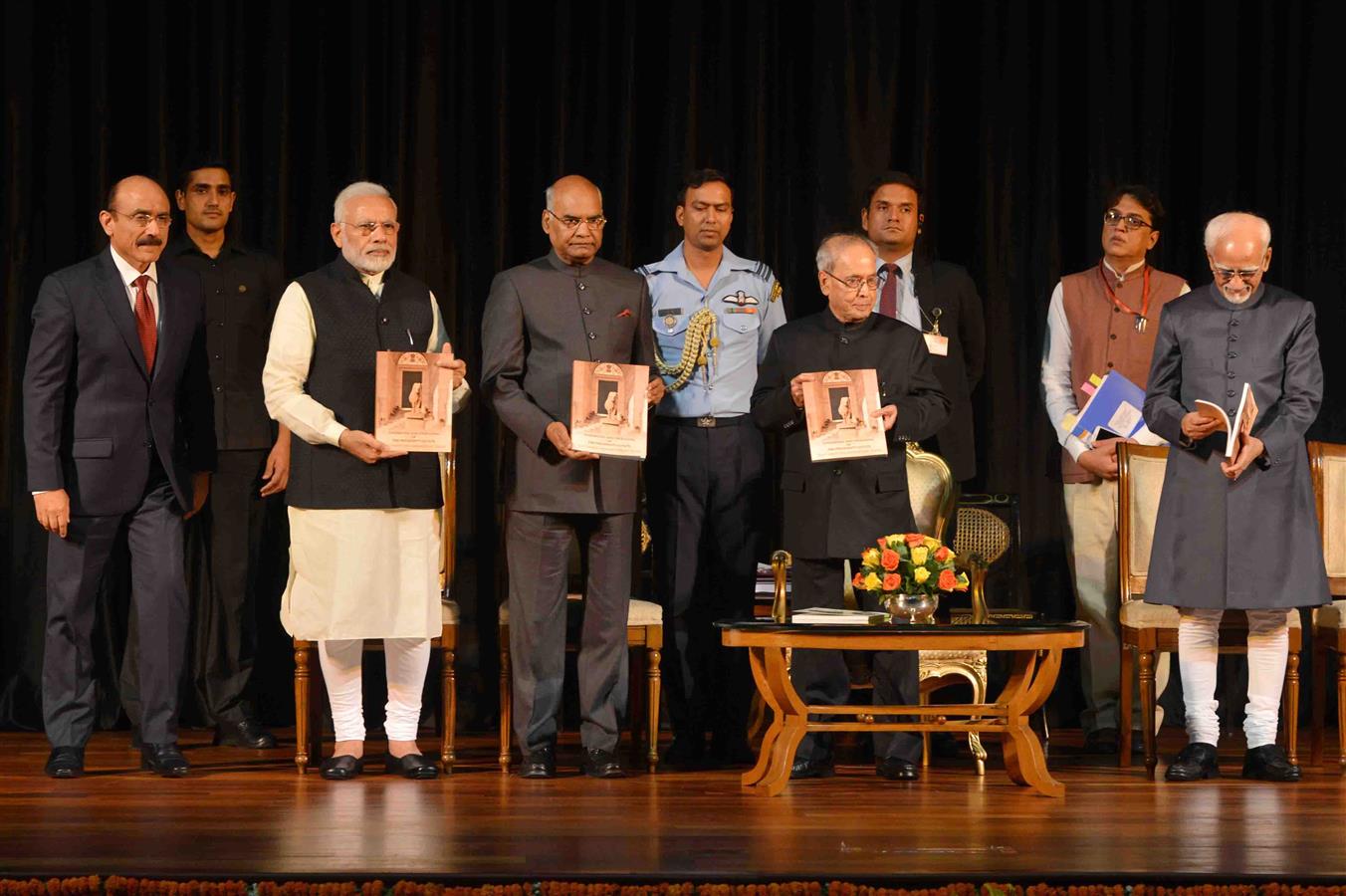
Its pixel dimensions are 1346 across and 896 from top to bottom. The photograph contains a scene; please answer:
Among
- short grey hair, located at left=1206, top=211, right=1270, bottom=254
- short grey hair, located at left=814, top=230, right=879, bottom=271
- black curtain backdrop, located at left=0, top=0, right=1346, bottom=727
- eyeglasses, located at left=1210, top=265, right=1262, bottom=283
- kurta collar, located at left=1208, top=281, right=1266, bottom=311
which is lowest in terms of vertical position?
kurta collar, located at left=1208, top=281, right=1266, bottom=311

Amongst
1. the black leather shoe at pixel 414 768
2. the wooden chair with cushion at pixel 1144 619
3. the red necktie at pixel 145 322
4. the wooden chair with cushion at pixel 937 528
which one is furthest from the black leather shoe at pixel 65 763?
the wooden chair with cushion at pixel 1144 619

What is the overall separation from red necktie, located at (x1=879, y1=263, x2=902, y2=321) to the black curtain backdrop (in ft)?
2.03

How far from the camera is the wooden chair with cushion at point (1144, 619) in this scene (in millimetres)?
5465

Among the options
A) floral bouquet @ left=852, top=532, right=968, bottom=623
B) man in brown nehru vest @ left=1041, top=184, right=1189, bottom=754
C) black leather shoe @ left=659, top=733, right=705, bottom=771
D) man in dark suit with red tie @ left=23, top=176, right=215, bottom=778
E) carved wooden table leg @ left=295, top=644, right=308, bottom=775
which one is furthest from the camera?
man in brown nehru vest @ left=1041, top=184, right=1189, bottom=754

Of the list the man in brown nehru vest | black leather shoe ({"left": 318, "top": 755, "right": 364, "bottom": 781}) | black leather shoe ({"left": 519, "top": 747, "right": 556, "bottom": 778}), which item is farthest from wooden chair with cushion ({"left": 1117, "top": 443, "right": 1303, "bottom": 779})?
black leather shoe ({"left": 318, "top": 755, "right": 364, "bottom": 781})

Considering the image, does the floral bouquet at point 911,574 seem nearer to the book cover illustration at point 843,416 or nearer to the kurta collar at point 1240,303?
the book cover illustration at point 843,416

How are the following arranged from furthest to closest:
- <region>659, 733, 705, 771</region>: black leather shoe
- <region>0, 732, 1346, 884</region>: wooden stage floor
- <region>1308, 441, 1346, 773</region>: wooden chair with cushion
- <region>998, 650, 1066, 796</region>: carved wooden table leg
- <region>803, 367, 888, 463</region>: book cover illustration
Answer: <region>1308, 441, 1346, 773</region>: wooden chair with cushion < <region>659, 733, 705, 771</region>: black leather shoe < <region>803, 367, 888, 463</region>: book cover illustration < <region>998, 650, 1066, 796</region>: carved wooden table leg < <region>0, 732, 1346, 884</region>: wooden stage floor

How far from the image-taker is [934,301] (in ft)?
19.8

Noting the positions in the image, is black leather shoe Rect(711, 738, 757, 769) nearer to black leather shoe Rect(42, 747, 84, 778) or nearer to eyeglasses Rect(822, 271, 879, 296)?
eyeglasses Rect(822, 271, 879, 296)

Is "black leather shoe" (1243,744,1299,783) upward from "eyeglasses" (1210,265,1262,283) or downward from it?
downward

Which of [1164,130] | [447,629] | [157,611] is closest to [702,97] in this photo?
[1164,130]

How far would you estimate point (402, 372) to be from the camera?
16.8 ft

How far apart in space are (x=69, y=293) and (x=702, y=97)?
2.55 meters

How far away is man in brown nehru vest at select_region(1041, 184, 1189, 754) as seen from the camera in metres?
6.05
